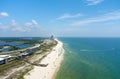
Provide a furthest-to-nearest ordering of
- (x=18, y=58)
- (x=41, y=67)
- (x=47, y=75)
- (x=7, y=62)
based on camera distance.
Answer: (x=18, y=58) → (x=7, y=62) → (x=41, y=67) → (x=47, y=75)

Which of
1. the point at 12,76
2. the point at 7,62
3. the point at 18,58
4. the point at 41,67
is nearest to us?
the point at 12,76

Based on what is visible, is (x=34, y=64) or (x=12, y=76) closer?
(x=12, y=76)

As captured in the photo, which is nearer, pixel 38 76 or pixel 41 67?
pixel 38 76

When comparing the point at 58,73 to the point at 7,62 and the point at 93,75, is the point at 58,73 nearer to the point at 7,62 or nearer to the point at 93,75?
the point at 93,75

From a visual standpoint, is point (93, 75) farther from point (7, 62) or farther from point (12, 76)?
point (7, 62)

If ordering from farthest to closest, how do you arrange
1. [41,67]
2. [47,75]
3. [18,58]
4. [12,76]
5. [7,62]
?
1. [18,58]
2. [7,62]
3. [41,67]
4. [47,75]
5. [12,76]

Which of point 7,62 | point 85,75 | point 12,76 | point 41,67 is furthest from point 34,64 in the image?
point 85,75

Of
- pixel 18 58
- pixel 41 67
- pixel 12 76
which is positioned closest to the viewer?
pixel 12 76

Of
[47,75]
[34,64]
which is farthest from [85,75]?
[34,64]
